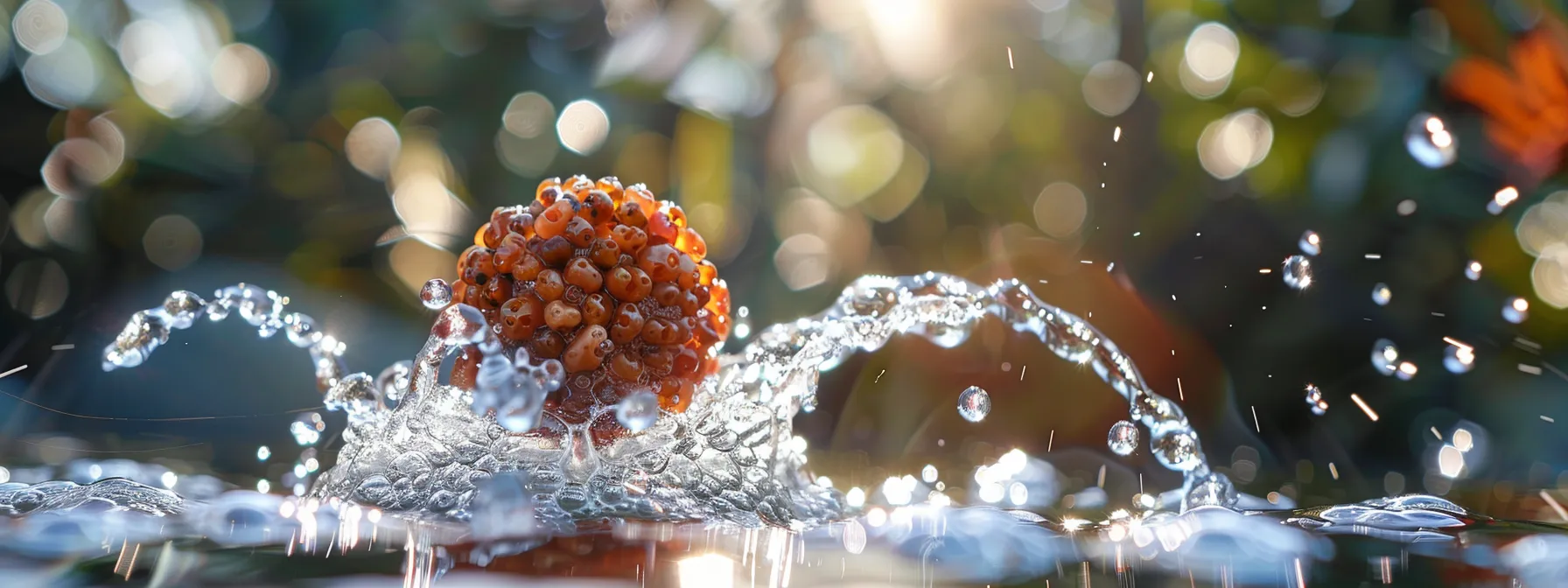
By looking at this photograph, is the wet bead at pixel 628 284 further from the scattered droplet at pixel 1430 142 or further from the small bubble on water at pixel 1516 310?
the small bubble on water at pixel 1516 310

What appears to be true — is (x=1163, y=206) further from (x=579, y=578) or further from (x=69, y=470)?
(x=69, y=470)

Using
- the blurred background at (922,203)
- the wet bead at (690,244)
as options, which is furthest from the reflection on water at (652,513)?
the blurred background at (922,203)

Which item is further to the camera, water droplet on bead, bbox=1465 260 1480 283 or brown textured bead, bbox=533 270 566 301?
water droplet on bead, bbox=1465 260 1480 283

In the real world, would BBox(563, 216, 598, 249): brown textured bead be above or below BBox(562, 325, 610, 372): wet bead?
above

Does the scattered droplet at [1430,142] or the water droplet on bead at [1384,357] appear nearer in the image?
the scattered droplet at [1430,142]

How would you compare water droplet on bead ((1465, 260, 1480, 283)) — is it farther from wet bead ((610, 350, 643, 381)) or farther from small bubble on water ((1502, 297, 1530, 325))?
wet bead ((610, 350, 643, 381))

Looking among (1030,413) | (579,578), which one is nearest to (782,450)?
(579,578)

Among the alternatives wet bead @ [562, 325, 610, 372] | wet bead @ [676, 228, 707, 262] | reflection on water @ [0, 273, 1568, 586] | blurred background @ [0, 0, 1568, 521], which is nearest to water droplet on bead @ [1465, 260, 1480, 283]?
blurred background @ [0, 0, 1568, 521]
